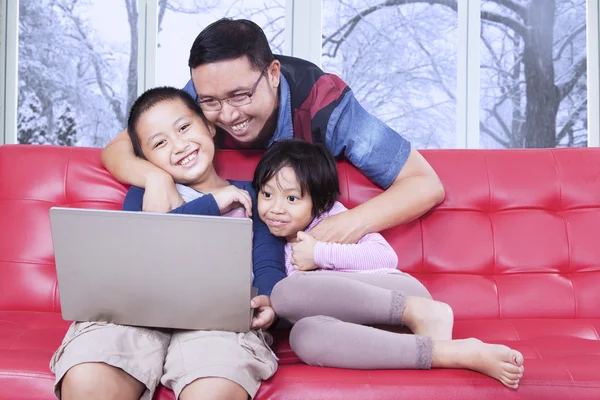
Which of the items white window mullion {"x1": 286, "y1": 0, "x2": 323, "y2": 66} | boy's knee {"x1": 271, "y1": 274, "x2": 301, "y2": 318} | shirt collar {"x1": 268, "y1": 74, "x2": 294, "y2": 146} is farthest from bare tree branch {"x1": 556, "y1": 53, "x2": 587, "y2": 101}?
boy's knee {"x1": 271, "y1": 274, "x2": 301, "y2": 318}

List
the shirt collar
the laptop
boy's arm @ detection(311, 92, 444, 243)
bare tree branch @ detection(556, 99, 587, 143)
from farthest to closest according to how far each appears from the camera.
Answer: bare tree branch @ detection(556, 99, 587, 143) < the shirt collar < boy's arm @ detection(311, 92, 444, 243) < the laptop

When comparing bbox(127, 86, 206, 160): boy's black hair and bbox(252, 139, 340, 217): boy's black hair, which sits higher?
bbox(127, 86, 206, 160): boy's black hair

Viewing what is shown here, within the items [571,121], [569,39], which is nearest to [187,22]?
[569,39]

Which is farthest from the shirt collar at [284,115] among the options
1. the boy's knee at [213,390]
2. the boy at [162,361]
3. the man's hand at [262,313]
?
the boy's knee at [213,390]

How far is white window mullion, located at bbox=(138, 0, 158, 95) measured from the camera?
4.36 meters

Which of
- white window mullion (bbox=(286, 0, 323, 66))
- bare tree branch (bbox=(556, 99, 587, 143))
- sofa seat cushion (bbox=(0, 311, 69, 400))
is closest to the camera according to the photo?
sofa seat cushion (bbox=(0, 311, 69, 400))

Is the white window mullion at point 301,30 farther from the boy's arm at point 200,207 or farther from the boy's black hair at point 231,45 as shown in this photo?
the boy's arm at point 200,207

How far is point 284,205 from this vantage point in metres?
1.75

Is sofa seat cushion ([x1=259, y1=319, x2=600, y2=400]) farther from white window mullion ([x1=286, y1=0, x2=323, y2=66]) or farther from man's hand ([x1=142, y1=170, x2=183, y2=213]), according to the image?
white window mullion ([x1=286, y1=0, x2=323, y2=66])

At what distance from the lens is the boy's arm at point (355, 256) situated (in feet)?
5.54

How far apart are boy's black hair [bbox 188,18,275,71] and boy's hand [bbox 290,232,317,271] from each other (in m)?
0.49

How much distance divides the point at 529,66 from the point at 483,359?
3564 millimetres

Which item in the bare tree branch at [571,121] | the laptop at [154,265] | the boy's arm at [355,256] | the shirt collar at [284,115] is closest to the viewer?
the laptop at [154,265]

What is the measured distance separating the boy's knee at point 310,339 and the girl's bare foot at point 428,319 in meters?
0.17
